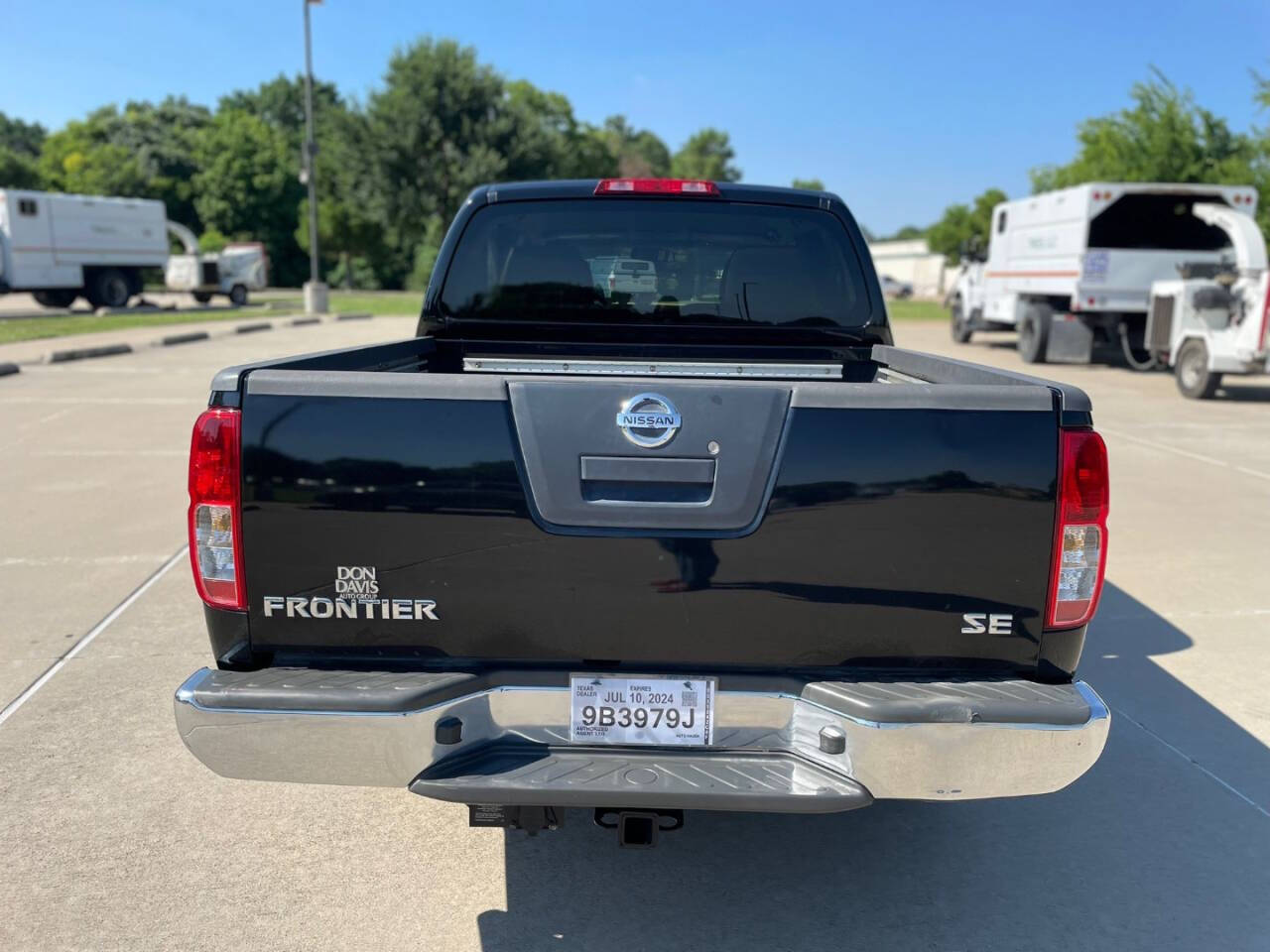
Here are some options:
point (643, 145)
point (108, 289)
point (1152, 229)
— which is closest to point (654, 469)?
point (1152, 229)

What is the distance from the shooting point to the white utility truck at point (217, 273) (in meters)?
36.5

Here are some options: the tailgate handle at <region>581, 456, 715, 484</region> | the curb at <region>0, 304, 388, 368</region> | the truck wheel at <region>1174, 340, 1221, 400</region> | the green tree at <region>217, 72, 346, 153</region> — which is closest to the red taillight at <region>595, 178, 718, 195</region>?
the tailgate handle at <region>581, 456, 715, 484</region>

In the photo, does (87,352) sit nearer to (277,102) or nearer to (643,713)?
(643,713)

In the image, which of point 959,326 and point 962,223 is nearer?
point 959,326

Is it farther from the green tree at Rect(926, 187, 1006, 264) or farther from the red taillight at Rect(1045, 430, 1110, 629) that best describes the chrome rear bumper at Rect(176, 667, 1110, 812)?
the green tree at Rect(926, 187, 1006, 264)

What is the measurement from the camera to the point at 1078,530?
2621 millimetres

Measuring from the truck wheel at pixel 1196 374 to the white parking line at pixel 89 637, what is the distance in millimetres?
13731

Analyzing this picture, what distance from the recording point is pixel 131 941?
288 centimetres

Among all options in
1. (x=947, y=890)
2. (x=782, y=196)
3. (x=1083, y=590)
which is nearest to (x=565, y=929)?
(x=947, y=890)

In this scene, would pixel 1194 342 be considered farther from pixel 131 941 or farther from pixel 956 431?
pixel 131 941

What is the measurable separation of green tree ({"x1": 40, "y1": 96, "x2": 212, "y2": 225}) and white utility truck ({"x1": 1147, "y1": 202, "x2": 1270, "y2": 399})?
58487 millimetres

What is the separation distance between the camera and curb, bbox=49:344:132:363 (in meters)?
17.1

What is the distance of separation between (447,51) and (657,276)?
51.6 m

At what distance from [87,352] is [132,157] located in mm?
52178
